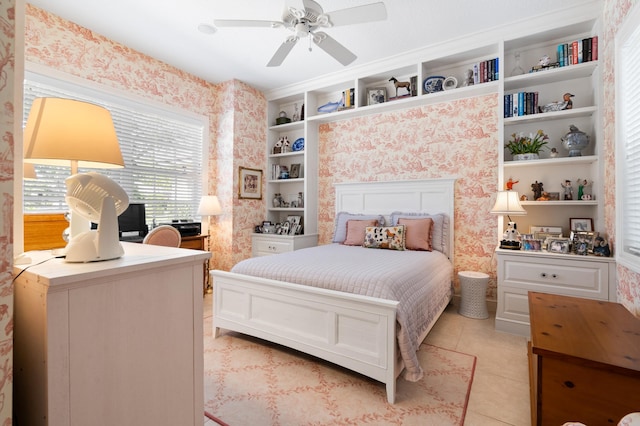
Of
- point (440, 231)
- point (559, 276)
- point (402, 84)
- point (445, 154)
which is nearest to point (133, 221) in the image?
point (440, 231)

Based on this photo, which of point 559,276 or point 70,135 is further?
point 559,276

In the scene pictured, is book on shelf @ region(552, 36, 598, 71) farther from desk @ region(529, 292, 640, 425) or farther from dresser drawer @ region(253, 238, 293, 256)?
dresser drawer @ region(253, 238, 293, 256)

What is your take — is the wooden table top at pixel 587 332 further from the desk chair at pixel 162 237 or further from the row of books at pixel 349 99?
the row of books at pixel 349 99

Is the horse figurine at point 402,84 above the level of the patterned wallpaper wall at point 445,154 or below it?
above

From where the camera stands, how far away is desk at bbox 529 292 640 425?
107 centimetres

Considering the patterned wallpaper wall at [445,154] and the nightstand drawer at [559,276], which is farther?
the patterned wallpaper wall at [445,154]

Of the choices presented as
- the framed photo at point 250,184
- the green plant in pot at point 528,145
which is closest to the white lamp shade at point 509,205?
the green plant in pot at point 528,145

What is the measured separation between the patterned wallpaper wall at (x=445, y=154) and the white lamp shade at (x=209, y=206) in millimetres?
1551

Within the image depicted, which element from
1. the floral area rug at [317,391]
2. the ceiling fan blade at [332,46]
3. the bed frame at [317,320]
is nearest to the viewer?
the floral area rug at [317,391]

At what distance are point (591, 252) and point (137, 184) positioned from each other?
14.4ft

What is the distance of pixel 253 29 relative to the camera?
114 inches

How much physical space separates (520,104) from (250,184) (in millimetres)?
3287

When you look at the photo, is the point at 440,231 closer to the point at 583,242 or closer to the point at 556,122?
the point at 583,242

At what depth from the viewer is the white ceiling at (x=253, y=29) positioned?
8.44 ft
